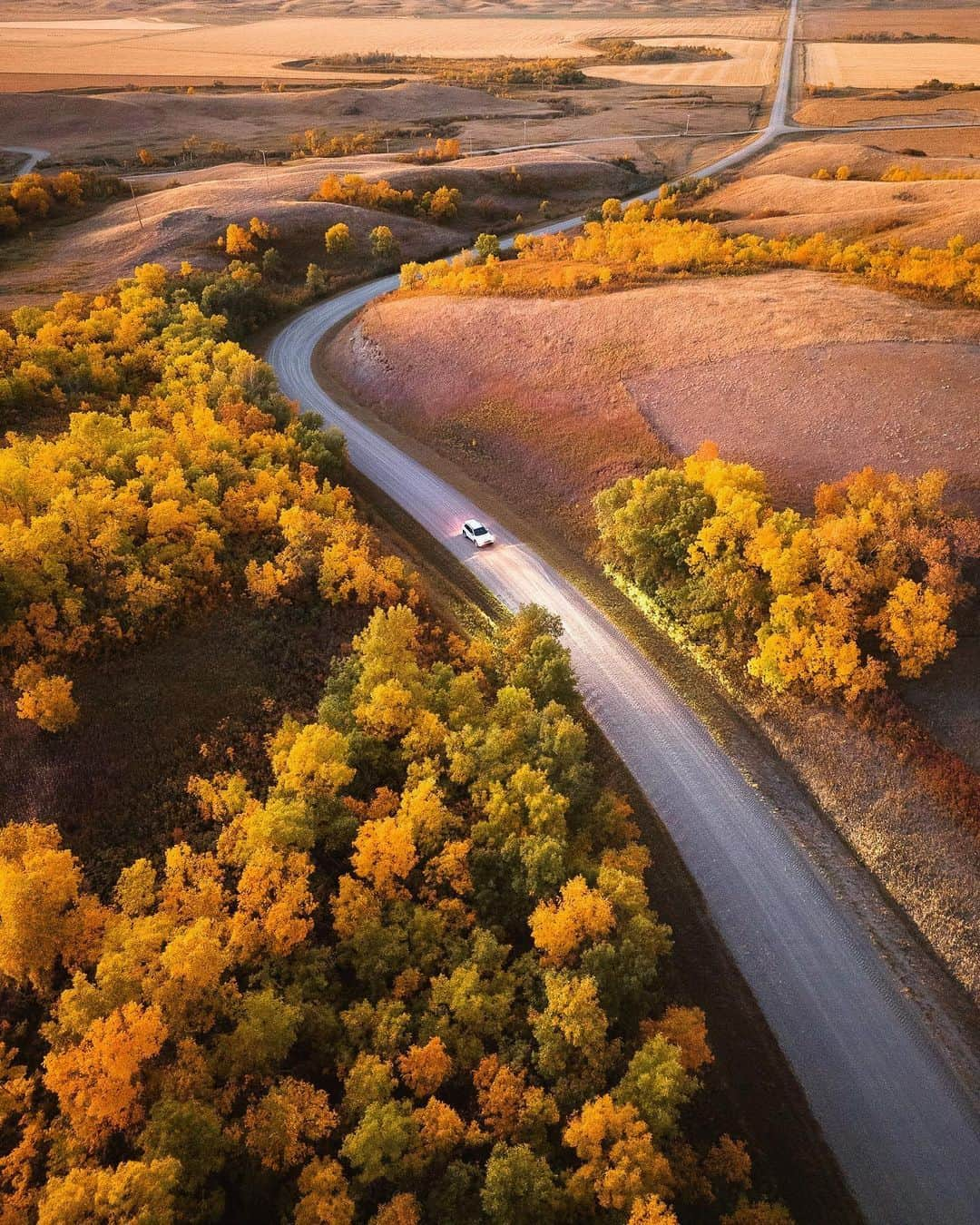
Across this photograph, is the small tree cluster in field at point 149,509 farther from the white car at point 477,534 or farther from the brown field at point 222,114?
the brown field at point 222,114

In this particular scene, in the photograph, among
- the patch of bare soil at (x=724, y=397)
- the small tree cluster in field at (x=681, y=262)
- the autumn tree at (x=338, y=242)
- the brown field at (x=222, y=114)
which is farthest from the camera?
the brown field at (x=222, y=114)

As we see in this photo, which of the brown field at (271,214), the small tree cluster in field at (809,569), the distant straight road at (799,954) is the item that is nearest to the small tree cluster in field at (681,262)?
the brown field at (271,214)

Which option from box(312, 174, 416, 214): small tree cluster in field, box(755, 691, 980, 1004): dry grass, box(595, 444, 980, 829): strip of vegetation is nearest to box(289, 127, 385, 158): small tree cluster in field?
box(312, 174, 416, 214): small tree cluster in field

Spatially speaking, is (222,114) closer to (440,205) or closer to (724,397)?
(440,205)

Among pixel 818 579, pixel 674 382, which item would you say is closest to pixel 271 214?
pixel 674 382

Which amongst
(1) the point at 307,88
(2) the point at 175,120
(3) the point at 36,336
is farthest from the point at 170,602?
(1) the point at 307,88

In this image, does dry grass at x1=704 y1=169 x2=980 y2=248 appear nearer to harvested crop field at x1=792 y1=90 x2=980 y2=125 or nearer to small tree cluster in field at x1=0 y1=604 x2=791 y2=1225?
harvested crop field at x1=792 y1=90 x2=980 y2=125
